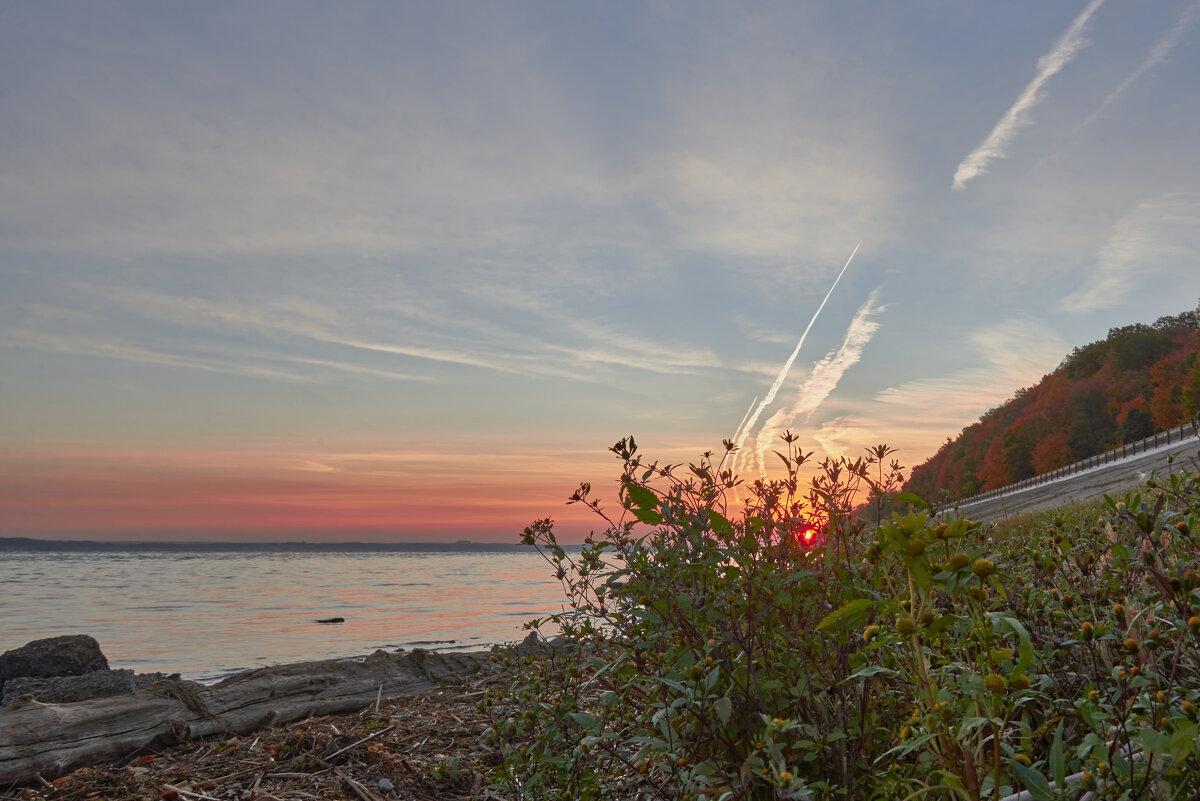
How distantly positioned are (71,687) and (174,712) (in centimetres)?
126

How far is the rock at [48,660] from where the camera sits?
25.2ft

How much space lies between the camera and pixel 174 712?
20.6 feet

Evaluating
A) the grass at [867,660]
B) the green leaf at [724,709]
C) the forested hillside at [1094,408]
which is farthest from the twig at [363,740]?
the forested hillside at [1094,408]

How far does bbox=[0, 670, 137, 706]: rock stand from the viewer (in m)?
6.63

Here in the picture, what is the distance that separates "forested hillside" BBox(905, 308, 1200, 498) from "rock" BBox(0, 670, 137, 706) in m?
62.9

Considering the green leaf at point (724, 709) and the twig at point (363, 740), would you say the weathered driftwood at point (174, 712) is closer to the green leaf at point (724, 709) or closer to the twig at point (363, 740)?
the twig at point (363, 740)

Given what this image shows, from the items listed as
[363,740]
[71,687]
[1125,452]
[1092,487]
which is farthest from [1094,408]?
[71,687]

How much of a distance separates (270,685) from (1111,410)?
82.3 m

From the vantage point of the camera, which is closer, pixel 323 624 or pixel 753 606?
pixel 753 606

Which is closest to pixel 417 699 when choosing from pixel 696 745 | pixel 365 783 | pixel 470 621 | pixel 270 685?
pixel 270 685

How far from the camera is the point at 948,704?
1814 mm

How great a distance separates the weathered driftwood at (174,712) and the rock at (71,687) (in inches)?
15.7

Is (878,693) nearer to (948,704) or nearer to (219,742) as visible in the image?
(948,704)

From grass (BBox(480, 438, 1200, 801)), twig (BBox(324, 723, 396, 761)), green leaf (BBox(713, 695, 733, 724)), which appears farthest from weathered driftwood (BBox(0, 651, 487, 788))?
green leaf (BBox(713, 695, 733, 724))
